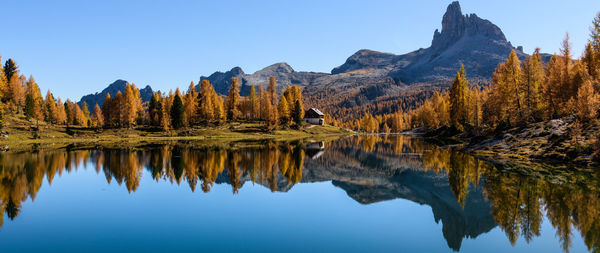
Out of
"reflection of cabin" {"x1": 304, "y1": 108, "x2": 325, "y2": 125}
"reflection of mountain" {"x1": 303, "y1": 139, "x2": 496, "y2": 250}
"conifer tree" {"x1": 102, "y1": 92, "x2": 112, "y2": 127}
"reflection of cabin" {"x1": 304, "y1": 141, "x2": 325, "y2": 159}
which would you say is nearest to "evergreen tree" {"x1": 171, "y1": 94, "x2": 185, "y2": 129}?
"conifer tree" {"x1": 102, "y1": 92, "x2": 112, "y2": 127}

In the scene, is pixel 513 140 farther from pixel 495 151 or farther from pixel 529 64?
pixel 529 64

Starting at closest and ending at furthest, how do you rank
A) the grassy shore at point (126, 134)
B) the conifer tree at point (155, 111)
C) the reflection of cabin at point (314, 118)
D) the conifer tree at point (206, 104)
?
the grassy shore at point (126, 134) < the conifer tree at point (155, 111) < the conifer tree at point (206, 104) < the reflection of cabin at point (314, 118)

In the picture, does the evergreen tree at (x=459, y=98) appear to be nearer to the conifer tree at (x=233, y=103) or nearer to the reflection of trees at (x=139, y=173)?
the reflection of trees at (x=139, y=173)

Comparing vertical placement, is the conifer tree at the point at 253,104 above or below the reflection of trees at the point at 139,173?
above

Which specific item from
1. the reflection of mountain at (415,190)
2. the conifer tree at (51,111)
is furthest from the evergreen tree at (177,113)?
the reflection of mountain at (415,190)

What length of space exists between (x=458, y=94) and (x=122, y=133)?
10105 centimetres

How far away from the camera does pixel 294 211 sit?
19.4 metres

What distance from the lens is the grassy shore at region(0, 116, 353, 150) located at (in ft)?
264

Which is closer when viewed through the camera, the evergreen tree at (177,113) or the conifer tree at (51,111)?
the evergreen tree at (177,113)

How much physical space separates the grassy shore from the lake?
5472 cm

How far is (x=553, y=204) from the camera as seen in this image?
1848 cm

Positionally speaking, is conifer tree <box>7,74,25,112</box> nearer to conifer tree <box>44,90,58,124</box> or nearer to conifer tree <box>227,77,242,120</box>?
conifer tree <box>44,90,58,124</box>

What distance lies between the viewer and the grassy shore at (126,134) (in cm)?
8038

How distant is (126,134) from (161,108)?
56.7ft
